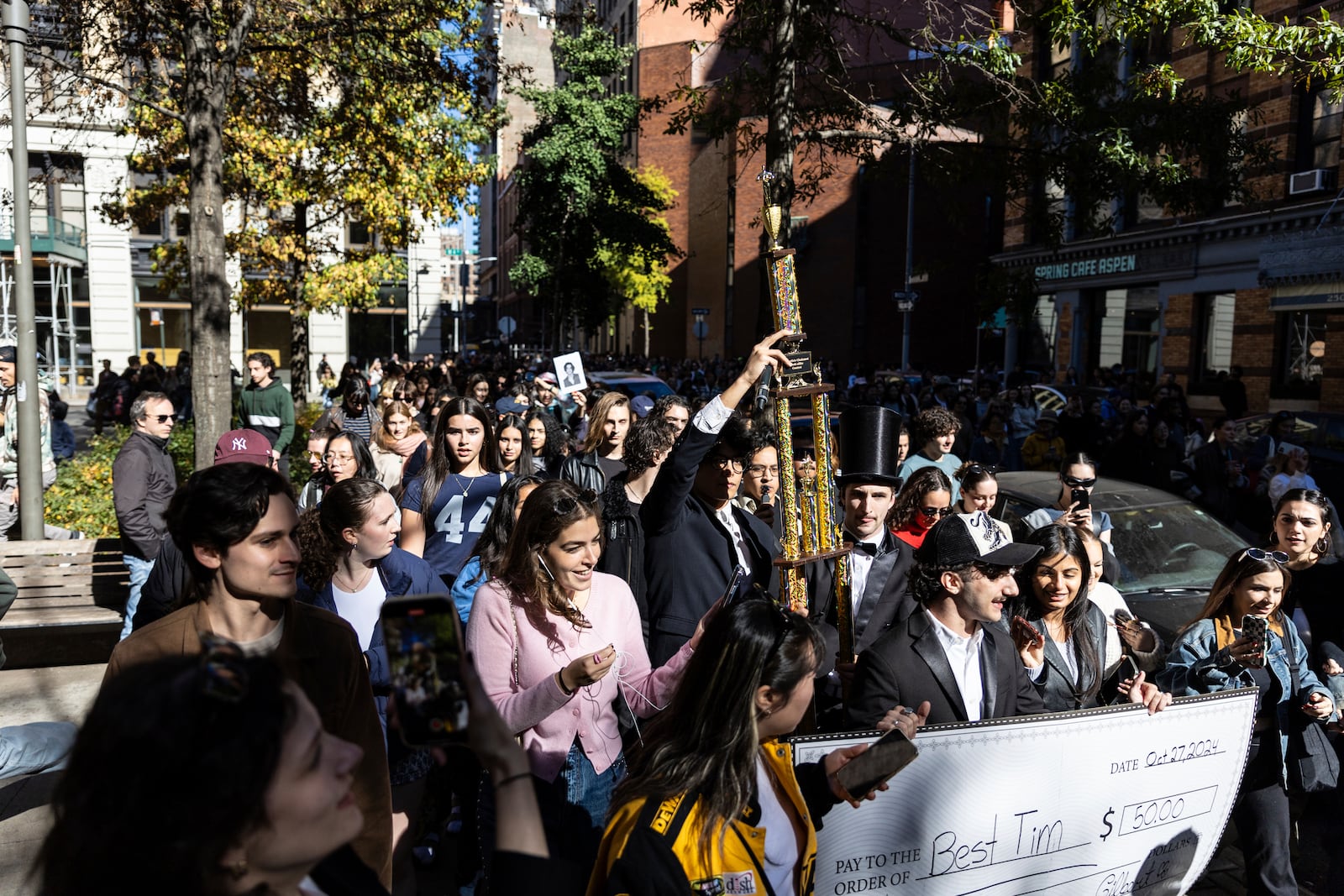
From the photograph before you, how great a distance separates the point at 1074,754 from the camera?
141 inches

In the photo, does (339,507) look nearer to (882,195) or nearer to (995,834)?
(995,834)

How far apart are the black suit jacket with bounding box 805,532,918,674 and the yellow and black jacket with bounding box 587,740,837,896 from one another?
1877mm

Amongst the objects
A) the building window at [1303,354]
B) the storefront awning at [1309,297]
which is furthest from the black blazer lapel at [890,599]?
the building window at [1303,354]

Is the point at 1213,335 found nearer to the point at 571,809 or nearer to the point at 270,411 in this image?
the point at 270,411

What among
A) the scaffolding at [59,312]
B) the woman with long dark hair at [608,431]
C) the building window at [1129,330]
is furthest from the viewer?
the scaffolding at [59,312]

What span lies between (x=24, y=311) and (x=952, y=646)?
900 cm

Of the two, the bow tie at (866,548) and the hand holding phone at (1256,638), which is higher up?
the bow tie at (866,548)

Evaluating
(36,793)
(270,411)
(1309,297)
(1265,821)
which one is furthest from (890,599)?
(1309,297)

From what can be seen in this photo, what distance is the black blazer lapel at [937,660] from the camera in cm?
344

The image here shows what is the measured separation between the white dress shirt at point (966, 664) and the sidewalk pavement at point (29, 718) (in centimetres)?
329

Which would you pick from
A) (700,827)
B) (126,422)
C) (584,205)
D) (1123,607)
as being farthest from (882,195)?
(700,827)

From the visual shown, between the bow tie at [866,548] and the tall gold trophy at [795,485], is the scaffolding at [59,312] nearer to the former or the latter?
the bow tie at [866,548]

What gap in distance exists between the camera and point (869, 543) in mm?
4449

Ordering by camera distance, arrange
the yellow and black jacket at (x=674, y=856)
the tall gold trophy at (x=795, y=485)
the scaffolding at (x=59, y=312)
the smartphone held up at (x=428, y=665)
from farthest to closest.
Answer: the scaffolding at (x=59, y=312), the tall gold trophy at (x=795, y=485), the yellow and black jacket at (x=674, y=856), the smartphone held up at (x=428, y=665)
